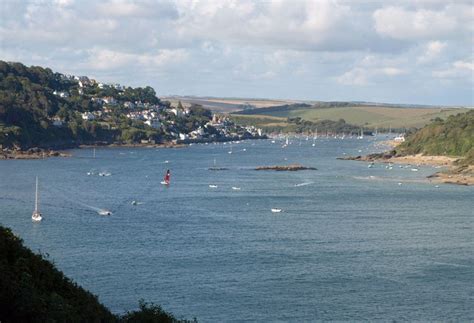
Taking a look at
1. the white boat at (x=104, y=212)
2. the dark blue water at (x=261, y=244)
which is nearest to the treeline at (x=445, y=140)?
the dark blue water at (x=261, y=244)

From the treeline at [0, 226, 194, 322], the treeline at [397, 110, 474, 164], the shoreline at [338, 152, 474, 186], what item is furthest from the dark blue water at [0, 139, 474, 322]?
the treeline at [397, 110, 474, 164]

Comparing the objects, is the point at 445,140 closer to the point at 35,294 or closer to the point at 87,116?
the point at 87,116

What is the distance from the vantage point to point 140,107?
481ft

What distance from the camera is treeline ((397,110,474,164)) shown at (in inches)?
3215

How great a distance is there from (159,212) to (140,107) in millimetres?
106493

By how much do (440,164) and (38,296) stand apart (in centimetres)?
6890

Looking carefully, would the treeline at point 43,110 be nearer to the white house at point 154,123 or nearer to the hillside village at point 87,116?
the hillside village at point 87,116

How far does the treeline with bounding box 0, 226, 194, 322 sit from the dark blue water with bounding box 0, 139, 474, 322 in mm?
6961

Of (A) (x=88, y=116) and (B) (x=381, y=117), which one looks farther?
(B) (x=381, y=117)

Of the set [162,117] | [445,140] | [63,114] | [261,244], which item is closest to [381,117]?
[162,117]

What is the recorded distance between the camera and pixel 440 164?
256 feet

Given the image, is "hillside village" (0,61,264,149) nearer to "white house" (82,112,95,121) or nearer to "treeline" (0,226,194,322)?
"white house" (82,112,95,121)

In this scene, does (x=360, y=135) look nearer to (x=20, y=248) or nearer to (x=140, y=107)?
(x=140, y=107)

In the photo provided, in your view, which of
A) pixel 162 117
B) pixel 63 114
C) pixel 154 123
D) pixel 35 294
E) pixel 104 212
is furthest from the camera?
pixel 162 117
